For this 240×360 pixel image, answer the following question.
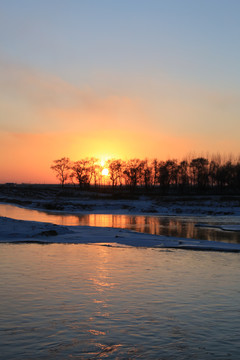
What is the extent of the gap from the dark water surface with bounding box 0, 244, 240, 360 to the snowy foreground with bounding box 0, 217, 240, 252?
5660 mm

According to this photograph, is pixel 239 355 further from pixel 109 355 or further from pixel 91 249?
pixel 91 249

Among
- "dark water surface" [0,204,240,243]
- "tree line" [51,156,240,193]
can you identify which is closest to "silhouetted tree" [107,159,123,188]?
"tree line" [51,156,240,193]

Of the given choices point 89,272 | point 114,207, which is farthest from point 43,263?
point 114,207

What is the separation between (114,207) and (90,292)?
188ft

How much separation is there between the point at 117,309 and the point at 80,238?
14730 mm

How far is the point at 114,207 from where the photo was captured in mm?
68250

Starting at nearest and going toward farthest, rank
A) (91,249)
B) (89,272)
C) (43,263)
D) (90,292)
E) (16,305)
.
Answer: (16,305), (90,292), (89,272), (43,263), (91,249)

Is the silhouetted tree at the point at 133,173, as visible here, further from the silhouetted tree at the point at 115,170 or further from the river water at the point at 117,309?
the river water at the point at 117,309

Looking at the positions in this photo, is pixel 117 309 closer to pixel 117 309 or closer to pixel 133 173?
pixel 117 309

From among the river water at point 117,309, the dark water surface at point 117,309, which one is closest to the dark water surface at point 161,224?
the river water at point 117,309

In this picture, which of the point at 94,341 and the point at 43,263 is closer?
the point at 94,341

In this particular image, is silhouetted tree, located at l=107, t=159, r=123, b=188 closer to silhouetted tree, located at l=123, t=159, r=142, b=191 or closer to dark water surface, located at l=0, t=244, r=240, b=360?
silhouetted tree, located at l=123, t=159, r=142, b=191

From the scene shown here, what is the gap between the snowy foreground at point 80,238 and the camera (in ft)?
72.5

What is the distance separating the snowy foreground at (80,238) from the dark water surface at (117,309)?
5.66 meters
